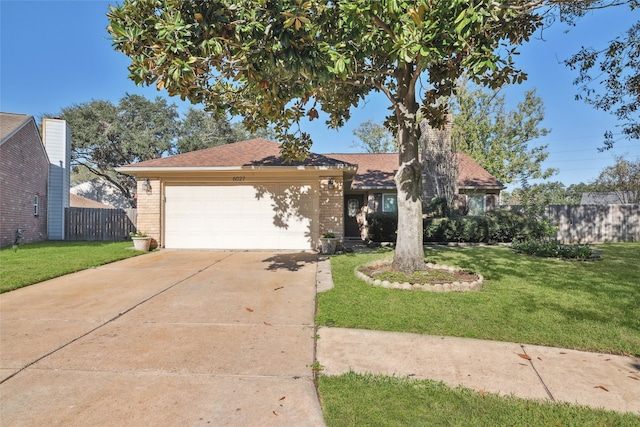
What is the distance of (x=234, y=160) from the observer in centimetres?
1077

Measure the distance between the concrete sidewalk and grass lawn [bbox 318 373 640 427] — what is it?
163 millimetres

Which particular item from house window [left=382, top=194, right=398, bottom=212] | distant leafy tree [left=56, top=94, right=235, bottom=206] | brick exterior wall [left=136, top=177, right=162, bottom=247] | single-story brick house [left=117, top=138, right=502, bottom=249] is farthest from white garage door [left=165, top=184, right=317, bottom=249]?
distant leafy tree [left=56, top=94, right=235, bottom=206]

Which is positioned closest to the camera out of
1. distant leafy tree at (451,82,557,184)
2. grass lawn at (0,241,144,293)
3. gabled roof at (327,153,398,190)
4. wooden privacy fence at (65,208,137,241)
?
grass lawn at (0,241,144,293)

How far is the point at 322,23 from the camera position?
5363 mm

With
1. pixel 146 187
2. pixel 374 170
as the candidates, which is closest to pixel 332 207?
pixel 146 187

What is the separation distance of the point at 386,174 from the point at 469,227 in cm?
538

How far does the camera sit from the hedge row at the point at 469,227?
40.7ft

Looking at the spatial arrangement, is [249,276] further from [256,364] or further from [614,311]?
[614,311]

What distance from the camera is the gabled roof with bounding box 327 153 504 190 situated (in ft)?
51.1

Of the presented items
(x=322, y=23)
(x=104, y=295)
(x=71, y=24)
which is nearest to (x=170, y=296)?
(x=104, y=295)

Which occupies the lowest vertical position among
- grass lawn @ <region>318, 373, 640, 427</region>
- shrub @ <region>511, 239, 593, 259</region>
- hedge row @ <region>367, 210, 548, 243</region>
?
grass lawn @ <region>318, 373, 640, 427</region>

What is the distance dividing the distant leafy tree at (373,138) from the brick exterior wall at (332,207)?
2358cm

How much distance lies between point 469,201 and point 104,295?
15.8 metres

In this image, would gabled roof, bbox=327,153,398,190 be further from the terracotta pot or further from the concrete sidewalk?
the concrete sidewalk
